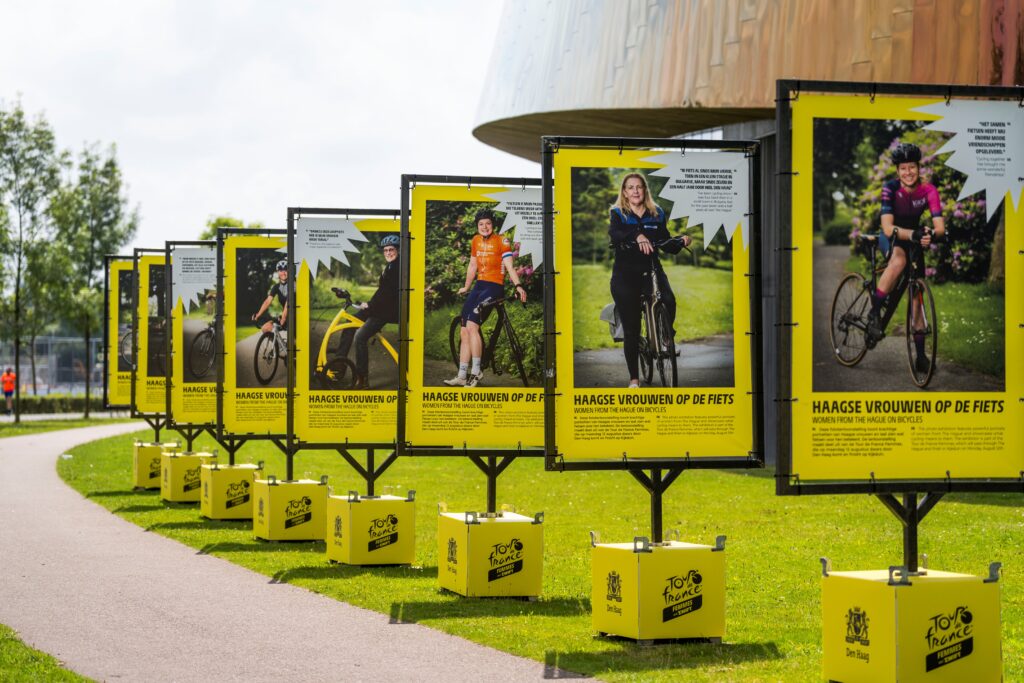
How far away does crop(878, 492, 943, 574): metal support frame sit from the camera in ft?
31.2

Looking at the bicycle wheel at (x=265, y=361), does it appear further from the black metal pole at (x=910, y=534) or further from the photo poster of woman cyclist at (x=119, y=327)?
the photo poster of woman cyclist at (x=119, y=327)

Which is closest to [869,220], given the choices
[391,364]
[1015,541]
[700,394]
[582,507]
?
[700,394]

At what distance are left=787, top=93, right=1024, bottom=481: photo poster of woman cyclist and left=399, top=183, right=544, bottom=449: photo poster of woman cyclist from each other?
562 cm

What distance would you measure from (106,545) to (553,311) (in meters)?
9.13

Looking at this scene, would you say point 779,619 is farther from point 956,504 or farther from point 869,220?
point 956,504

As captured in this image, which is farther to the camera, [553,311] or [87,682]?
[553,311]

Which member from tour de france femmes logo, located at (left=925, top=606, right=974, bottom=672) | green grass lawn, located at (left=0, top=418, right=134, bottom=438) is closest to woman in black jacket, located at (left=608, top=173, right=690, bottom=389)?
tour de france femmes logo, located at (left=925, top=606, right=974, bottom=672)

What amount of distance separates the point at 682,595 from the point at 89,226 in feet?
221

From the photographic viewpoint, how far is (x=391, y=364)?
17875 millimetres

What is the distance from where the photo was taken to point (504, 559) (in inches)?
555

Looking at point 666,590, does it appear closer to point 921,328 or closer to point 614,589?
point 614,589

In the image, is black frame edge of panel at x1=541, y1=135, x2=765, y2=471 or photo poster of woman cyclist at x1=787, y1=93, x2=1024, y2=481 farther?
black frame edge of panel at x1=541, y1=135, x2=765, y2=471

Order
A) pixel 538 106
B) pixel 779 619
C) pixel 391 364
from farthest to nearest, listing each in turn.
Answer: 1. pixel 538 106
2. pixel 391 364
3. pixel 779 619

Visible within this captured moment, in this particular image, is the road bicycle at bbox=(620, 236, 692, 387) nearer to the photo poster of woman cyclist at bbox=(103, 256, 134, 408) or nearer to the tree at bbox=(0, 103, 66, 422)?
the photo poster of woman cyclist at bbox=(103, 256, 134, 408)
